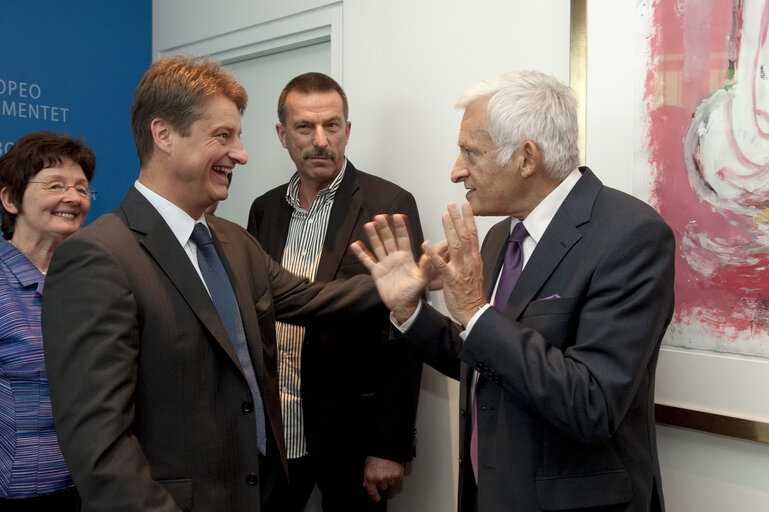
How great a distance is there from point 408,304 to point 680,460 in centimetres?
93

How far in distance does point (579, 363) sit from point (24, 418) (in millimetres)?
1434

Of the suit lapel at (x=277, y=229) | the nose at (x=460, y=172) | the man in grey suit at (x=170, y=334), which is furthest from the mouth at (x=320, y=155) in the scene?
the nose at (x=460, y=172)

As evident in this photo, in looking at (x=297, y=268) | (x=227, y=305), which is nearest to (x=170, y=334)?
(x=227, y=305)

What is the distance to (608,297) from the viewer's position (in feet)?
4.25

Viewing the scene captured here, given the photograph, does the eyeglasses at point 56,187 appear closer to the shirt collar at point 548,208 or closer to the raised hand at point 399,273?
the raised hand at point 399,273

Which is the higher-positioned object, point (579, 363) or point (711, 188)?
point (711, 188)

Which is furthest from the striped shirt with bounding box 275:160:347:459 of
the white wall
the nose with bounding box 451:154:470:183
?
the nose with bounding box 451:154:470:183

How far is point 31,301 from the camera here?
1.85 meters

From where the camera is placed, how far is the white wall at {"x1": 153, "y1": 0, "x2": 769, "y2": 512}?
1.82 m

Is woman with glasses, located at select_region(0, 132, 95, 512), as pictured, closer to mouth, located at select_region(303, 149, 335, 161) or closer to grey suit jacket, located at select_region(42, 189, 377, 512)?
grey suit jacket, located at select_region(42, 189, 377, 512)

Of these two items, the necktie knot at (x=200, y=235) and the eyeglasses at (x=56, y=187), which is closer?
the necktie knot at (x=200, y=235)

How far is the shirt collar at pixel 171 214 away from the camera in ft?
4.92

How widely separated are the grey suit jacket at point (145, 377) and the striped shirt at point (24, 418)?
0.56 m

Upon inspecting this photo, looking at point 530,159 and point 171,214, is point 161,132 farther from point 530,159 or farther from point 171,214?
point 530,159
